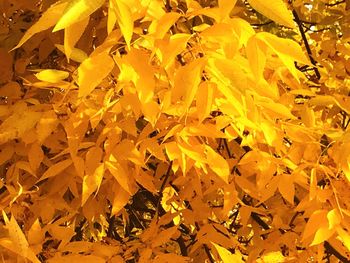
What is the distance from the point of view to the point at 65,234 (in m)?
1.28

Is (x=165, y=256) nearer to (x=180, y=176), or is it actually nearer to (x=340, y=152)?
(x=180, y=176)

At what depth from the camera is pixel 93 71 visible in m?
1.01

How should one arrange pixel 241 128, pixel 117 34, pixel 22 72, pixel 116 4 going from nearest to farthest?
pixel 116 4 < pixel 117 34 < pixel 241 128 < pixel 22 72

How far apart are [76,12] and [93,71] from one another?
20cm

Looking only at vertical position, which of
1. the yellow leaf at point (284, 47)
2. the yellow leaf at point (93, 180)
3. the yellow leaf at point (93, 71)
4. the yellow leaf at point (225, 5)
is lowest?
the yellow leaf at point (93, 180)

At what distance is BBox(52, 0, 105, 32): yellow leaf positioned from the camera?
2.66 feet

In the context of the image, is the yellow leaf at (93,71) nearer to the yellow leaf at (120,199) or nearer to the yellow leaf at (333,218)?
the yellow leaf at (120,199)

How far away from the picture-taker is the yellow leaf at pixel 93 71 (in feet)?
3.22

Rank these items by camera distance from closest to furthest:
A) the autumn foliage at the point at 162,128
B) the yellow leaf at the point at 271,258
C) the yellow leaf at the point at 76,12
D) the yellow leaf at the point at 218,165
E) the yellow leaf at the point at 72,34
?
the yellow leaf at the point at 76,12
the yellow leaf at the point at 72,34
the autumn foliage at the point at 162,128
the yellow leaf at the point at 218,165
the yellow leaf at the point at 271,258

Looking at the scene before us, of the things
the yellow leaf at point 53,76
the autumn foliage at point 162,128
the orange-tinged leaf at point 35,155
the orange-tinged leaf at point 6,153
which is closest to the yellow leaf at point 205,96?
the autumn foliage at point 162,128

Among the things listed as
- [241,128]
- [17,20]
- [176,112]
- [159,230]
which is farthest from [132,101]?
[17,20]

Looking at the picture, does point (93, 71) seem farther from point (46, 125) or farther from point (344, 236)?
point (344, 236)

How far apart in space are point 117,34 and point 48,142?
1.49 ft

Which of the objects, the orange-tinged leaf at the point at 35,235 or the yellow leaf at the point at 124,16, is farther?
the orange-tinged leaf at the point at 35,235
